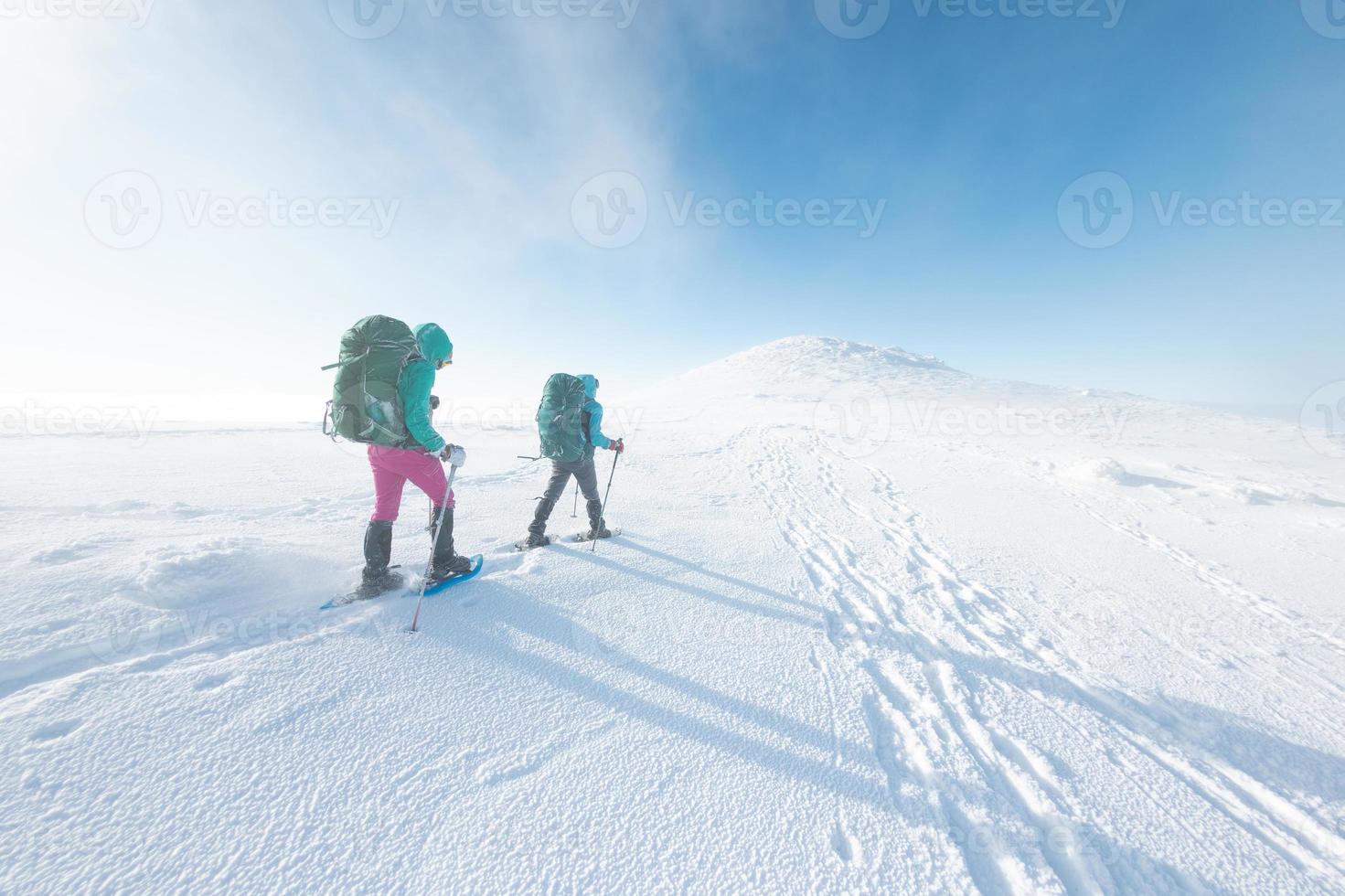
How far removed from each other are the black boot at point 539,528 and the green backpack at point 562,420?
1.77 feet

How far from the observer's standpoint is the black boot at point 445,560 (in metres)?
3.64

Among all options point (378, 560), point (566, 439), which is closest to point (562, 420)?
point (566, 439)

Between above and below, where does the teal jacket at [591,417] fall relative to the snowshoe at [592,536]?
above

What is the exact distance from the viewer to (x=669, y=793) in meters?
2.00

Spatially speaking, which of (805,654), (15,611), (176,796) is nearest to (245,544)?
(15,611)

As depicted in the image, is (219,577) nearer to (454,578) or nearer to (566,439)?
(454,578)

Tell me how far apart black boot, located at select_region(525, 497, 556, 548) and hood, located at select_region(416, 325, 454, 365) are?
1831mm

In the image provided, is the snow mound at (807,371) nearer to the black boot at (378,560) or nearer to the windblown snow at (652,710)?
the windblown snow at (652,710)

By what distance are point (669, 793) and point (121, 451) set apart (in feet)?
38.9

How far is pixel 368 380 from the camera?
318 centimetres

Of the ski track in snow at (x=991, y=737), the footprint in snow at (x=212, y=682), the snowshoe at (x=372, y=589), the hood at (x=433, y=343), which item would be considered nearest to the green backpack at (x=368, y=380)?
the hood at (x=433, y=343)

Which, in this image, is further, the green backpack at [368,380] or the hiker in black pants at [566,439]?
the hiker in black pants at [566,439]

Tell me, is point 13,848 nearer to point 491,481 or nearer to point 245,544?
point 245,544

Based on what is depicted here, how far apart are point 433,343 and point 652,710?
337 centimetres
